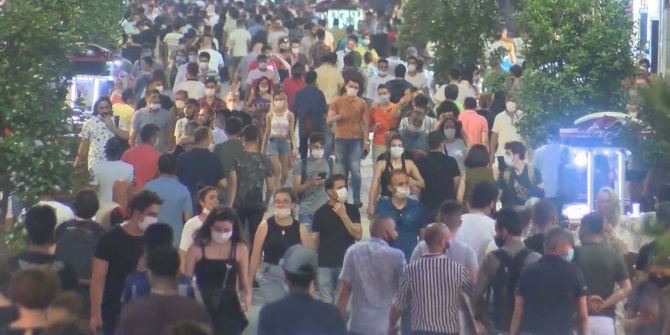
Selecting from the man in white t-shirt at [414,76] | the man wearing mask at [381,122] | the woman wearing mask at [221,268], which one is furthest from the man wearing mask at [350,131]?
the woman wearing mask at [221,268]

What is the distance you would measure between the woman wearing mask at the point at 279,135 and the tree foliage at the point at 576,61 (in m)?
2.62

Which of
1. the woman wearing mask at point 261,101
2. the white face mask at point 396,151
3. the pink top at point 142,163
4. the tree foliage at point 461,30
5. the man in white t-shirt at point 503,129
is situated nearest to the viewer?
the pink top at point 142,163

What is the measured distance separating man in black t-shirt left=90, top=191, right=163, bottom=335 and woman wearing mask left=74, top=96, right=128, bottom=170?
5157 mm

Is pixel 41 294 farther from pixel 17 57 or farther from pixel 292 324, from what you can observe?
pixel 17 57

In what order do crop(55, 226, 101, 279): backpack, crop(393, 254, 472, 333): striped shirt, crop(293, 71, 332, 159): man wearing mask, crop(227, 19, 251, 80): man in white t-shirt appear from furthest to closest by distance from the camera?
crop(227, 19, 251, 80): man in white t-shirt
crop(293, 71, 332, 159): man wearing mask
crop(55, 226, 101, 279): backpack
crop(393, 254, 472, 333): striped shirt

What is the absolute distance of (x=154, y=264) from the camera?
9430mm

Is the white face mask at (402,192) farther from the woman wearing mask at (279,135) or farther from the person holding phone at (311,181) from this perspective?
the woman wearing mask at (279,135)

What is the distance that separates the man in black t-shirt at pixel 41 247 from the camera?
34.7 ft

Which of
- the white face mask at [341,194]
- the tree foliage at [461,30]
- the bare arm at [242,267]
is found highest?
the tree foliage at [461,30]

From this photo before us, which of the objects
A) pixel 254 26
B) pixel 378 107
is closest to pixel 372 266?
pixel 378 107

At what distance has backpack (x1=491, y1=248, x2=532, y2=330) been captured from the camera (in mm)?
11102

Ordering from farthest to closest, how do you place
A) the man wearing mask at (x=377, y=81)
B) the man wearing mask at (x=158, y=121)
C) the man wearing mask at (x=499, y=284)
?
1. the man wearing mask at (x=377, y=81)
2. the man wearing mask at (x=158, y=121)
3. the man wearing mask at (x=499, y=284)

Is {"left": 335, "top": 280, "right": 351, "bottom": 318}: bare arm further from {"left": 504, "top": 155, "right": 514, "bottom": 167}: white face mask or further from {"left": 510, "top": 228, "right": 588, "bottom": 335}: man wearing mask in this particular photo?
{"left": 504, "top": 155, "right": 514, "bottom": 167}: white face mask

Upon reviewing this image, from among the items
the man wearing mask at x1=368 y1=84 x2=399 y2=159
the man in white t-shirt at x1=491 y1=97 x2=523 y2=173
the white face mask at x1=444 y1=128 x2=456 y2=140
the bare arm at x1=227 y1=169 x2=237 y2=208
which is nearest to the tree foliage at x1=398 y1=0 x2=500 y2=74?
the man wearing mask at x1=368 y1=84 x2=399 y2=159
